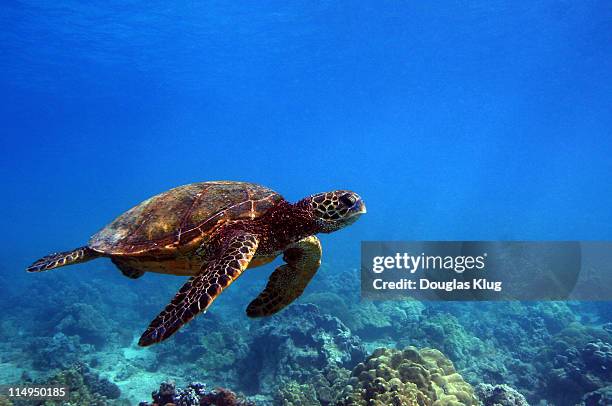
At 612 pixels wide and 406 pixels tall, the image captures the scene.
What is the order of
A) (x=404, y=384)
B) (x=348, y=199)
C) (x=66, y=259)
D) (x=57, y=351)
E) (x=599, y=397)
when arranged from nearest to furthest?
(x=348, y=199)
(x=66, y=259)
(x=404, y=384)
(x=599, y=397)
(x=57, y=351)

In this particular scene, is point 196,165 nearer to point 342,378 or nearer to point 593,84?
point 593,84

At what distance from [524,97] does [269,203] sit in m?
61.3

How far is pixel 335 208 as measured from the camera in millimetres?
4223

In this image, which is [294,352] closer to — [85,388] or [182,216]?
[85,388]

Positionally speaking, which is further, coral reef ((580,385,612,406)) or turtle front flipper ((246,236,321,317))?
coral reef ((580,385,612,406))

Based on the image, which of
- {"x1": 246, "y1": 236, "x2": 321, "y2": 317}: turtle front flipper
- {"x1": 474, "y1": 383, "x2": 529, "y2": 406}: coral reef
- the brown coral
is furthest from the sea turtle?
{"x1": 474, "y1": 383, "x2": 529, "y2": 406}: coral reef

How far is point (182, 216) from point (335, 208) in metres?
2.03

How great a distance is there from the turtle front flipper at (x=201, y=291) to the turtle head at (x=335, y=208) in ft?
2.79

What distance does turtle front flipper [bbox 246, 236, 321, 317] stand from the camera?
197 inches

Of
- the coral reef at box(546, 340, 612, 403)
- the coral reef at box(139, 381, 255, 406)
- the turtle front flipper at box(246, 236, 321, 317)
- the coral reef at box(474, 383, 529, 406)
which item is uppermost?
the turtle front flipper at box(246, 236, 321, 317)

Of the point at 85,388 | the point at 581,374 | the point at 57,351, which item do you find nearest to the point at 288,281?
the point at 85,388

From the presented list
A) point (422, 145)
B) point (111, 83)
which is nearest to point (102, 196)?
point (111, 83)

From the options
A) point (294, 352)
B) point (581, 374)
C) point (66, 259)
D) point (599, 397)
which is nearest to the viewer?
point (66, 259)

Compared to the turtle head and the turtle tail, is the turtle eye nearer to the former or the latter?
the turtle head
